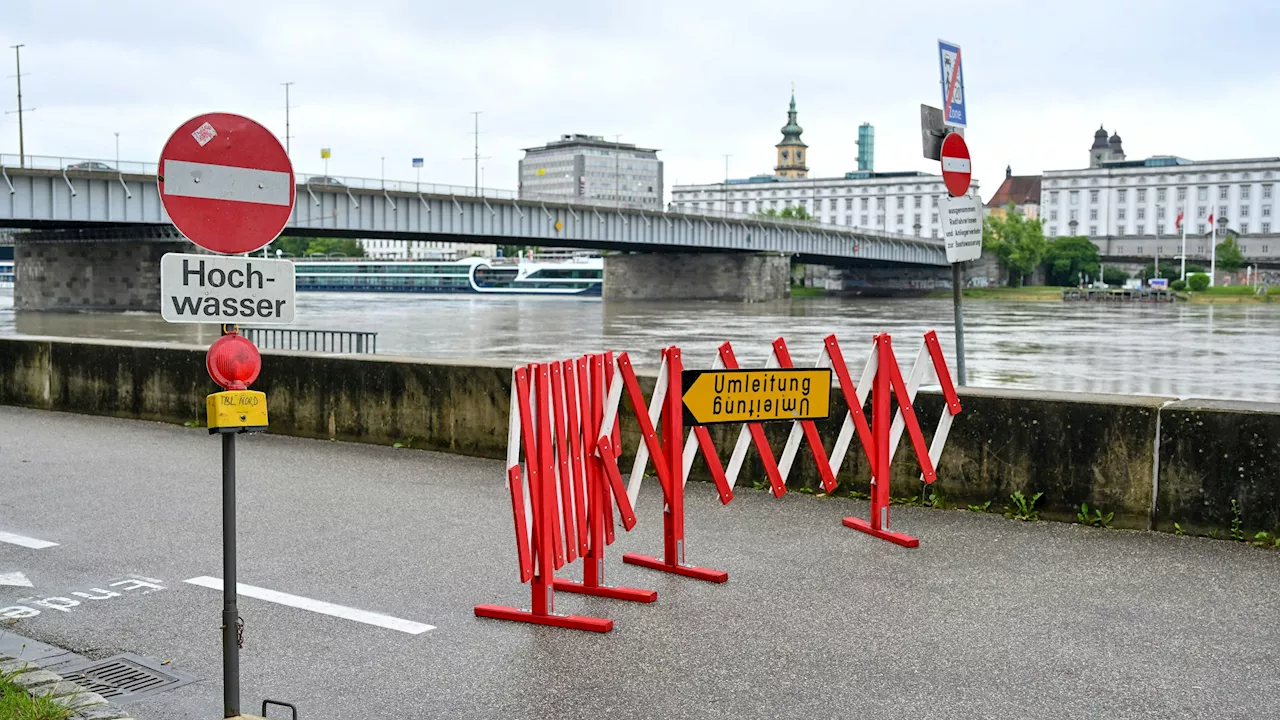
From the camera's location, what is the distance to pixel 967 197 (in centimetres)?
1117

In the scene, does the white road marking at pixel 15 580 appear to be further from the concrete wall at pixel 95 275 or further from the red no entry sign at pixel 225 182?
the concrete wall at pixel 95 275

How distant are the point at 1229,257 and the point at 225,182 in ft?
538

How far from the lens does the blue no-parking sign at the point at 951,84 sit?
11.1 meters

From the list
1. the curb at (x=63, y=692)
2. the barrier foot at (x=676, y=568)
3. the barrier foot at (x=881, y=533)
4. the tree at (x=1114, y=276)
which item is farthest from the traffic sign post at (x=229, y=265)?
the tree at (x=1114, y=276)

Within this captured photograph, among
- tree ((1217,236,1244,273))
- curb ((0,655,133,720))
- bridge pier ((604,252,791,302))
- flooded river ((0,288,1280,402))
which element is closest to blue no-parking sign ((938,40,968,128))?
curb ((0,655,133,720))

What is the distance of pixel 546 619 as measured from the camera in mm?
6336

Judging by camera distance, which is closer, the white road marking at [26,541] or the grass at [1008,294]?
the white road marking at [26,541]

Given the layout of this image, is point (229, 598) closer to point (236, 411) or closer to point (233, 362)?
point (236, 411)

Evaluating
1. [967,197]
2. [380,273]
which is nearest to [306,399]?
[967,197]

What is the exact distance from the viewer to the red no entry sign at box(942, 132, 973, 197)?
34.9 feet

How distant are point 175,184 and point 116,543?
3.95 meters

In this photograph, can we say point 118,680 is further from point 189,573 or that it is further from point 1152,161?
point 1152,161

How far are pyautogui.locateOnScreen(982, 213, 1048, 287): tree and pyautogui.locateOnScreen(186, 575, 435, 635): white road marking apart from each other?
5606 inches

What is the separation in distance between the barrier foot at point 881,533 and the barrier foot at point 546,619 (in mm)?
2433
